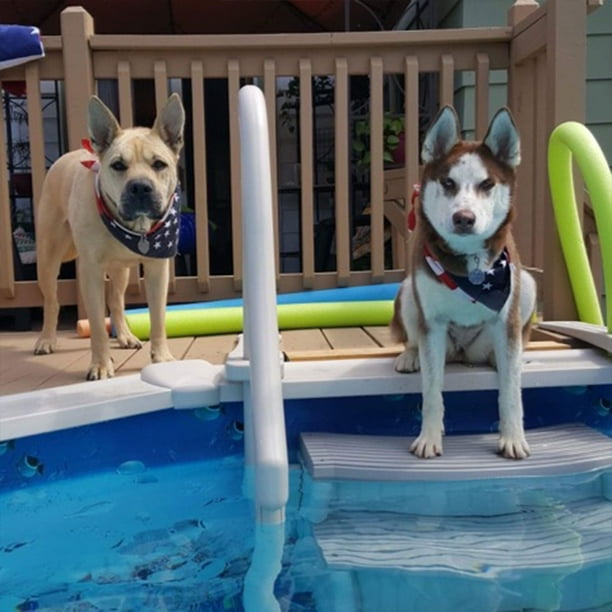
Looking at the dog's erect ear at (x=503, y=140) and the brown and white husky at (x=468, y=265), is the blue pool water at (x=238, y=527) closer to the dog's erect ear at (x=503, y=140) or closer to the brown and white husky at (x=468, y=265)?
the brown and white husky at (x=468, y=265)

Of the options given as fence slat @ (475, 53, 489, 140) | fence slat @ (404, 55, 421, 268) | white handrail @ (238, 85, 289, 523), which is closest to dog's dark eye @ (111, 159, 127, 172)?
white handrail @ (238, 85, 289, 523)

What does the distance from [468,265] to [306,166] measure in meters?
2.08

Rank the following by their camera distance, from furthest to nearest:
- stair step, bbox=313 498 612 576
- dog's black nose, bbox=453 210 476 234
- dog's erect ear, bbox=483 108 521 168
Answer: dog's erect ear, bbox=483 108 521 168, dog's black nose, bbox=453 210 476 234, stair step, bbox=313 498 612 576

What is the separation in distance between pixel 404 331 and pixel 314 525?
827 millimetres

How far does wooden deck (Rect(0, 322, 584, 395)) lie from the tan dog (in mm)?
197

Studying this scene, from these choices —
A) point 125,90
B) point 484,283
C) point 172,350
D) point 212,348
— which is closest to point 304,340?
point 212,348

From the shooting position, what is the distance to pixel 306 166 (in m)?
4.08

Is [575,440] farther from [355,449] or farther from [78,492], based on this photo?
[78,492]

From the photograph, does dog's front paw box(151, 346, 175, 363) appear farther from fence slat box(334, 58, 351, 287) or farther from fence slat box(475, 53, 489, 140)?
fence slat box(475, 53, 489, 140)

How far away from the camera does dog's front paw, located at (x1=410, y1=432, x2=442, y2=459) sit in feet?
7.24

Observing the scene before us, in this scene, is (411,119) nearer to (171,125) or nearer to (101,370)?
(171,125)

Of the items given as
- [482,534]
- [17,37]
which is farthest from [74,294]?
[482,534]

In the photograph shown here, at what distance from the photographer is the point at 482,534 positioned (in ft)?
6.27

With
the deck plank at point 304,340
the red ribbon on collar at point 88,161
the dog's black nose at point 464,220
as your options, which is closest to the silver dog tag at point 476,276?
the dog's black nose at point 464,220
